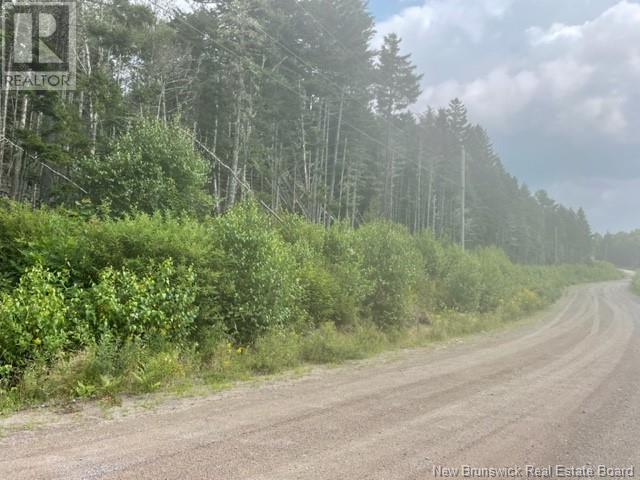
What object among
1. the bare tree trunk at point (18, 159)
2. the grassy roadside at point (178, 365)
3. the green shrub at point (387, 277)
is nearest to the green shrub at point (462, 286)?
the green shrub at point (387, 277)

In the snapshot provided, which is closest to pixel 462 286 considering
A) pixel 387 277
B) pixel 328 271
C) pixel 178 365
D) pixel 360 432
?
pixel 387 277

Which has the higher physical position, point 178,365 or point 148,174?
point 148,174

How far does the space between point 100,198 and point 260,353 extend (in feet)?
29.4

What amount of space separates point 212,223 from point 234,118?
18.5 metres

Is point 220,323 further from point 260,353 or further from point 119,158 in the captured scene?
point 119,158

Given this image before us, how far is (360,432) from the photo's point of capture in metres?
5.08

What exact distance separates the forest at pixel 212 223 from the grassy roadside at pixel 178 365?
0.12ft

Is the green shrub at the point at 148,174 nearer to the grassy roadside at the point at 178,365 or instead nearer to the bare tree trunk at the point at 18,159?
the bare tree trunk at the point at 18,159

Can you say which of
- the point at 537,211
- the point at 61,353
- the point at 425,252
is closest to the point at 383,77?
the point at 425,252

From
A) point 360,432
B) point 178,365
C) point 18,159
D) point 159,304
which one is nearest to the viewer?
point 360,432

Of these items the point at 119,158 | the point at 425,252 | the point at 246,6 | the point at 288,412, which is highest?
the point at 246,6

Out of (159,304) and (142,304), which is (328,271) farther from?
(142,304)

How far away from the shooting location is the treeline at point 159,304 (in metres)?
6.58

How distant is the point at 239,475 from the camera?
3924 mm
